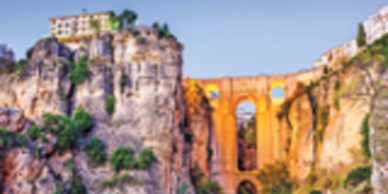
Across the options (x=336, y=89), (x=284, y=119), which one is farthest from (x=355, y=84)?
(x=284, y=119)

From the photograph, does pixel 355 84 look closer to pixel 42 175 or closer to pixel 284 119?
pixel 284 119

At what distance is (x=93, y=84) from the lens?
44.0 m

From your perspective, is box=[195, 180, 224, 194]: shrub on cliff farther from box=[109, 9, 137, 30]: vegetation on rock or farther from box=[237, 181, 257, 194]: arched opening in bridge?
box=[109, 9, 137, 30]: vegetation on rock

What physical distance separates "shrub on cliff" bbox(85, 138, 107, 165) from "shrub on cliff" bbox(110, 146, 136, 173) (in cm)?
88

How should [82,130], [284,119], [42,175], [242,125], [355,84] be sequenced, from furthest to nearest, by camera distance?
1. [242,125]
2. [284,119]
3. [355,84]
4. [82,130]
5. [42,175]

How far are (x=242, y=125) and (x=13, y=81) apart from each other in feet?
129

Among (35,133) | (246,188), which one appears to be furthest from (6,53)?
(246,188)

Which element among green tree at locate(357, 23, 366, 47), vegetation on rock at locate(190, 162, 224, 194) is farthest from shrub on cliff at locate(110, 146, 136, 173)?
green tree at locate(357, 23, 366, 47)

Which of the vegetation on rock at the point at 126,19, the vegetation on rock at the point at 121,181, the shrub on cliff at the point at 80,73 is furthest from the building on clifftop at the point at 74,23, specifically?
the vegetation on rock at the point at 121,181

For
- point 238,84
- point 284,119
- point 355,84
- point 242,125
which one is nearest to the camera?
point 355,84

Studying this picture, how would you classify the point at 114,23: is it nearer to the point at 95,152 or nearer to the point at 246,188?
the point at 95,152

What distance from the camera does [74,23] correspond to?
57750 millimetres

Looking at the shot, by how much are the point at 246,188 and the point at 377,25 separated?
25.9 m

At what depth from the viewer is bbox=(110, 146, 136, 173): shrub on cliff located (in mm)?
39688
